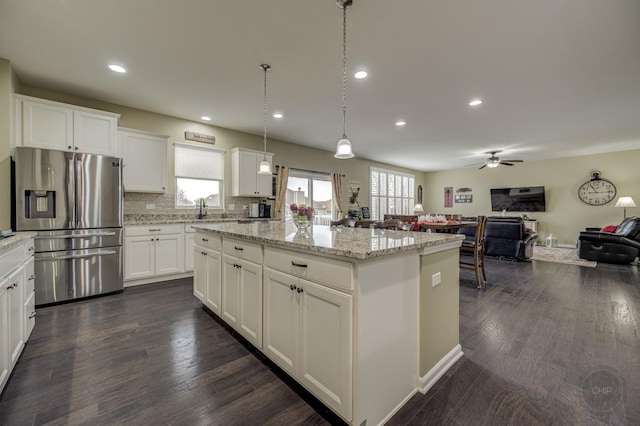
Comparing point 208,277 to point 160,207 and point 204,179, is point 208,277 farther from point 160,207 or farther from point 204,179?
point 204,179

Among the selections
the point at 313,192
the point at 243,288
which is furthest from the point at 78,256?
the point at 313,192

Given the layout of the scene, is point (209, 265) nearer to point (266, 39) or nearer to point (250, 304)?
point (250, 304)

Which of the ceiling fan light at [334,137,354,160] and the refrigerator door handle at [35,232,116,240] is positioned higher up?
the ceiling fan light at [334,137,354,160]

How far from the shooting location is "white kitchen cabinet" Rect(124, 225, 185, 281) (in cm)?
379

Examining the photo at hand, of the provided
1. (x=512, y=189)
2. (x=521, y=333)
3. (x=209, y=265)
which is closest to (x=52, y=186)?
(x=209, y=265)

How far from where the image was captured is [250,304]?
2096 millimetres

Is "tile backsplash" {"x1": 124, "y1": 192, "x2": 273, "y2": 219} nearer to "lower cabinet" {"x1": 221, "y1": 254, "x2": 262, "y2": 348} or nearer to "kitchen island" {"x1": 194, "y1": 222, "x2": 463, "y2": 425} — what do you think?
"lower cabinet" {"x1": 221, "y1": 254, "x2": 262, "y2": 348}

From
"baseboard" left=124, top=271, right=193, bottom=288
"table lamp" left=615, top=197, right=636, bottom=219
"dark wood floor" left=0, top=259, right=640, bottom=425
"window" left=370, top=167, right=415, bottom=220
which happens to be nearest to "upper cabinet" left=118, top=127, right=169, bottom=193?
"baseboard" left=124, top=271, right=193, bottom=288

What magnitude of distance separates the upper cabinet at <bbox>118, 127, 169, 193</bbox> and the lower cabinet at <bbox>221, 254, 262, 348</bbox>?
8.63ft

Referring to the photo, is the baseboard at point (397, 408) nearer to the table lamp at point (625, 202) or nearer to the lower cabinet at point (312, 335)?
the lower cabinet at point (312, 335)

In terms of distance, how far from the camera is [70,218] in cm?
321

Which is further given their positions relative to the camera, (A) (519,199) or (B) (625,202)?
(A) (519,199)

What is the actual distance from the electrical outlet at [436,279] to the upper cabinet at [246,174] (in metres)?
4.16

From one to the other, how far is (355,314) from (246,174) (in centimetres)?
441
